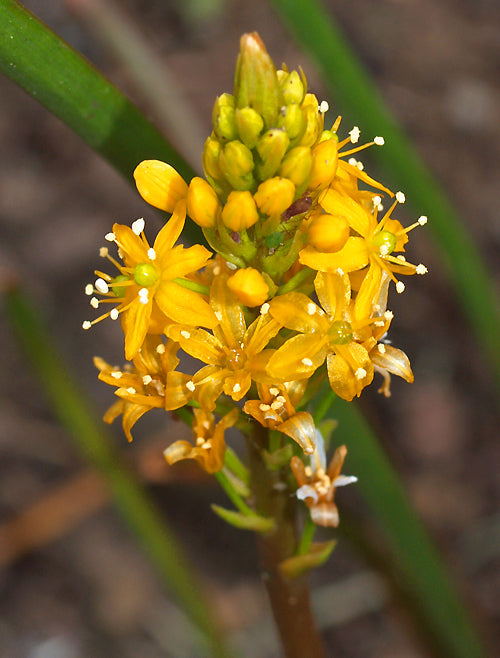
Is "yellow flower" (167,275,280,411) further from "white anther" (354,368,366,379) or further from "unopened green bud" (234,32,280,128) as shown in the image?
"unopened green bud" (234,32,280,128)

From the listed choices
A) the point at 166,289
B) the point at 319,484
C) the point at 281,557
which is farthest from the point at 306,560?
the point at 166,289

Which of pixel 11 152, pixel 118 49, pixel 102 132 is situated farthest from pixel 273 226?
pixel 11 152

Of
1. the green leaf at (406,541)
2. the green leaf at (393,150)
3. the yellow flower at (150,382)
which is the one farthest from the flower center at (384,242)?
the green leaf at (393,150)

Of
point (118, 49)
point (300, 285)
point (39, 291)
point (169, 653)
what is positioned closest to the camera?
point (300, 285)

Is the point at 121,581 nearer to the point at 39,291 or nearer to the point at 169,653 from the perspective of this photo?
the point at 169,653

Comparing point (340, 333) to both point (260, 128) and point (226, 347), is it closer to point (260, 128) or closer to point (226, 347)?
point (226, 347)

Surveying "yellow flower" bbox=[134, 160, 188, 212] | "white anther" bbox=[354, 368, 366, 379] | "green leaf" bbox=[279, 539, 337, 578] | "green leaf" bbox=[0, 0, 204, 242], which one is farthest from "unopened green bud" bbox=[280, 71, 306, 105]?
"green leaf" bbox=[279, 539, 337, 578]
